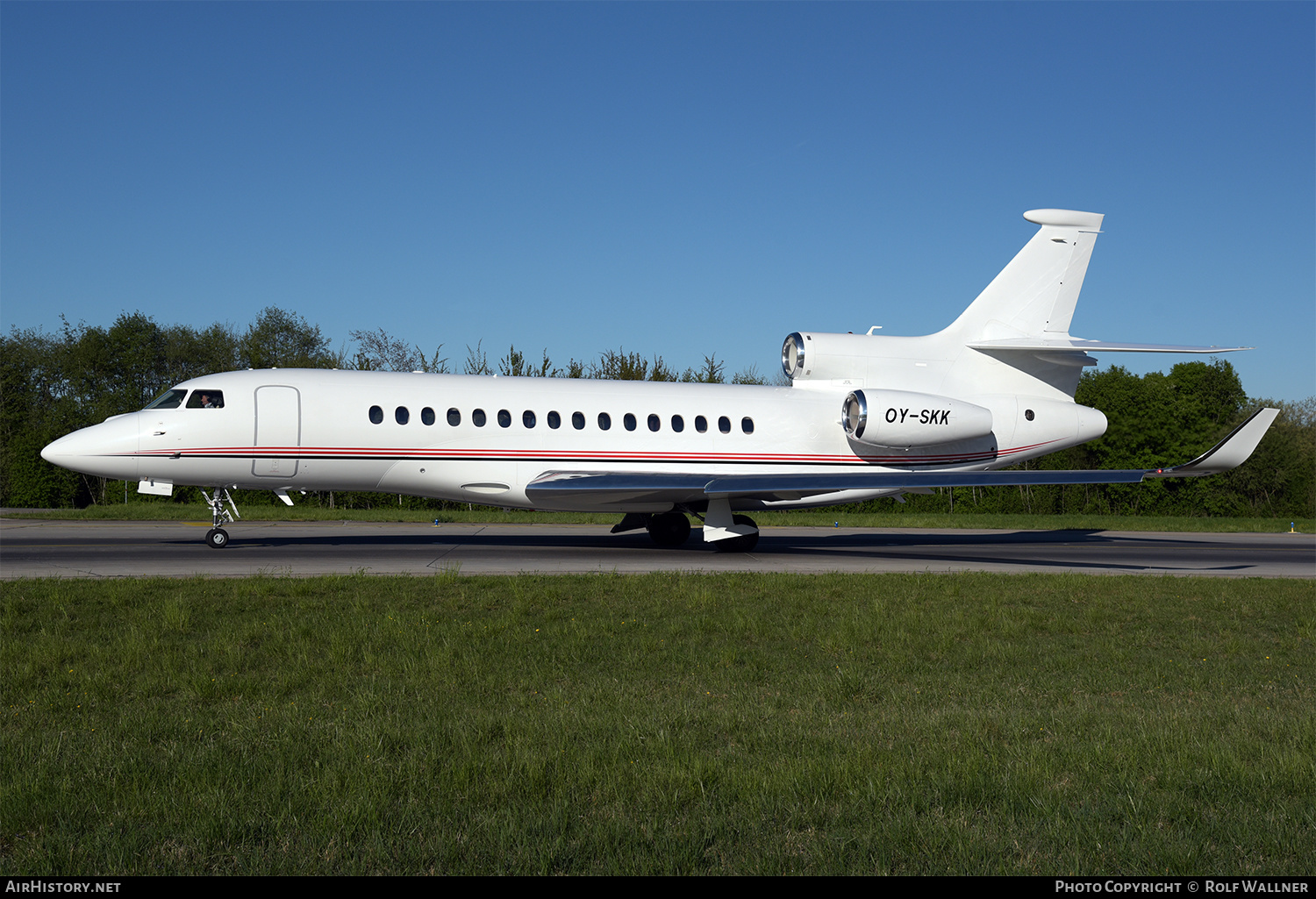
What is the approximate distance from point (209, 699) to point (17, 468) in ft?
148

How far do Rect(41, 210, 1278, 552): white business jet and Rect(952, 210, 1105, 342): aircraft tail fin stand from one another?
39 mm

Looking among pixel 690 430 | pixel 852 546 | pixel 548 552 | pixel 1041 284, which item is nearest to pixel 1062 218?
pixel 1041 284

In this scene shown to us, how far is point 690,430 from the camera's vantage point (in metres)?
20.7

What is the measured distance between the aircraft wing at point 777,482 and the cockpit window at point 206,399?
237 inches

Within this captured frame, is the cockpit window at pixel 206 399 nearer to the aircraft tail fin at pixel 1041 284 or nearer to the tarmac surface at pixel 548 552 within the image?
the tarmac surface at pixel 548 552

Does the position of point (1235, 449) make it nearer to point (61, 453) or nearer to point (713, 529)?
point (713, 529)

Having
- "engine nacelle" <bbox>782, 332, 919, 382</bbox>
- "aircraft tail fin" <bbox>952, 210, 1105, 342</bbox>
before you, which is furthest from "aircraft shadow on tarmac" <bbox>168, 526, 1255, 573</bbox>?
"aircraft tail fin" <bbox>952, 210, 1105, 342</bbox>

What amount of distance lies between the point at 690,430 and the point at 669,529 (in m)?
2.42

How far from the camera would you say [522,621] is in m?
10.3

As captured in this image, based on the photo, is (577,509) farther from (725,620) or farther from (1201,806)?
(1201,806)

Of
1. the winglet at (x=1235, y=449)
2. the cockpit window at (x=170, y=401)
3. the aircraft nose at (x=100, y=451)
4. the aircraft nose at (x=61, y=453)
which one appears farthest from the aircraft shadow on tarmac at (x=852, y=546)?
the aircraft nose at (x=61, y=453)

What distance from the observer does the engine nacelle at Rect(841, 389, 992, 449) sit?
68.8ft

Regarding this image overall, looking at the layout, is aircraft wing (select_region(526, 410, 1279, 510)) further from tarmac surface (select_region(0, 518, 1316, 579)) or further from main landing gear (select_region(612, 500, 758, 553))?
tarmac surface (select_region(0, 518, 1316, 579))
